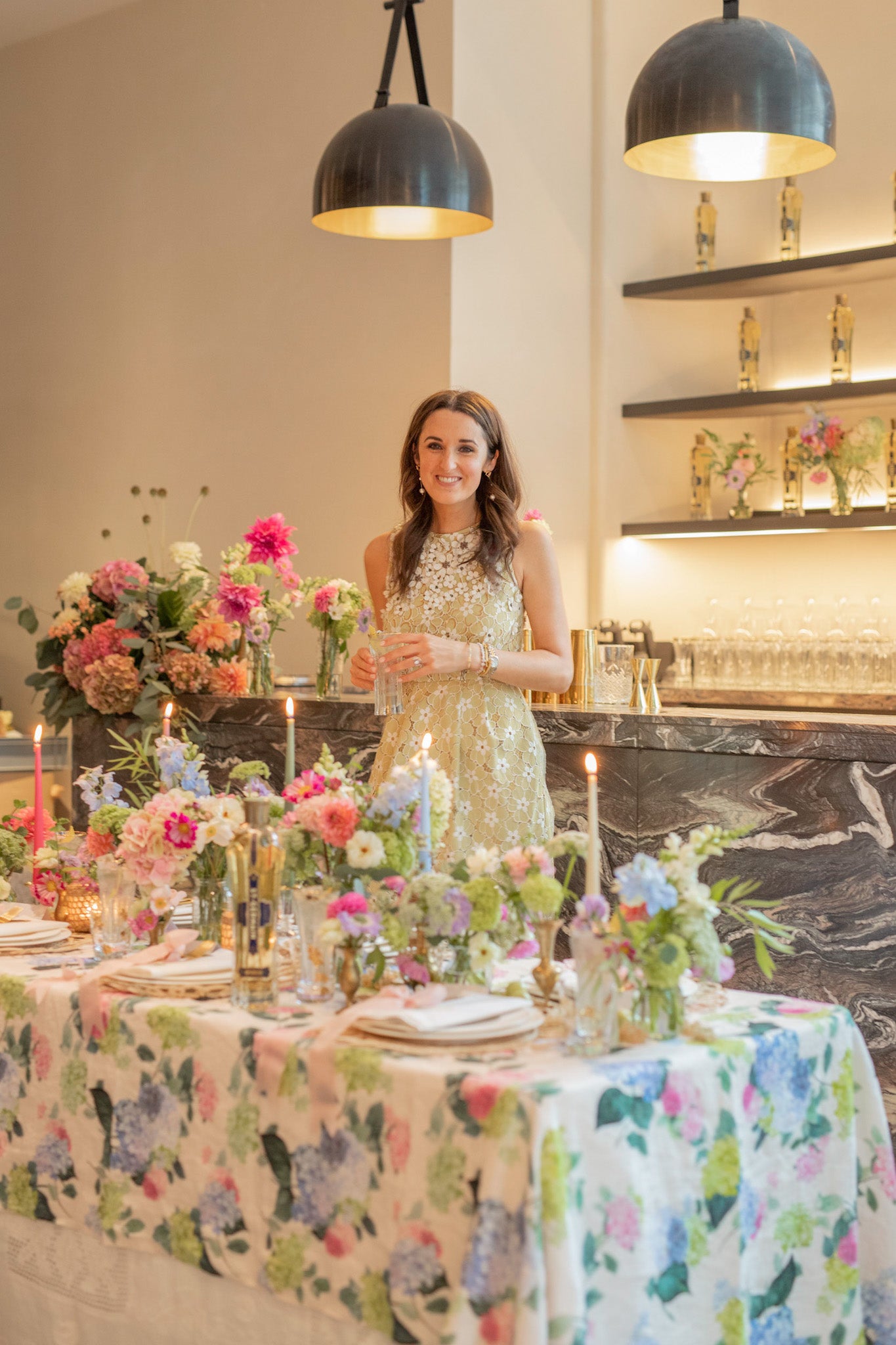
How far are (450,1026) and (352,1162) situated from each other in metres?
0.17

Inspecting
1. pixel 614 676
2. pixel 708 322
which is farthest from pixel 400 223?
pixel 708 322

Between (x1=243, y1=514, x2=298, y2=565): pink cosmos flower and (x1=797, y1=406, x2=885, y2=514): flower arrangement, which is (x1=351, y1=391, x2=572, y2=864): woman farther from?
(x1=797, y1=406, x2=885, y2=514): flower arrangement

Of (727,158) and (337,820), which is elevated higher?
(727,158)

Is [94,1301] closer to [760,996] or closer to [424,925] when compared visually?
[424,925]

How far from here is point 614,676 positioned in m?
3.64

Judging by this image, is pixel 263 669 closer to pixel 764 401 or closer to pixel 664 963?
pixel 764 401

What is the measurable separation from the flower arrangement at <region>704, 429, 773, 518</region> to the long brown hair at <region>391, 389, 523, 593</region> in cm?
263

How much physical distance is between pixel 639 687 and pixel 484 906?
187 cm

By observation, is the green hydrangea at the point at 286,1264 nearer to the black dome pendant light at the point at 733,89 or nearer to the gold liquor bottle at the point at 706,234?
the black dome pendant light at the point at 733,89

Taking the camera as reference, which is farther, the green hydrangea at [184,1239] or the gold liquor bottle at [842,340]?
the gold liquor bottle at [842,340]

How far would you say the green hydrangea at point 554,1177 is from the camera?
141 cm

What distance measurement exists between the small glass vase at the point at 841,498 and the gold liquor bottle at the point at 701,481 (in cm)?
50

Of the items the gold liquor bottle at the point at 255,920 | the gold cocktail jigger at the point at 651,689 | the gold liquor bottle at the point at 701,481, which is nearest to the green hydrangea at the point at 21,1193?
the gold liquor bottle at the point at 255,920

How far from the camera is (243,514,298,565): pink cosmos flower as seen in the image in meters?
4.12
